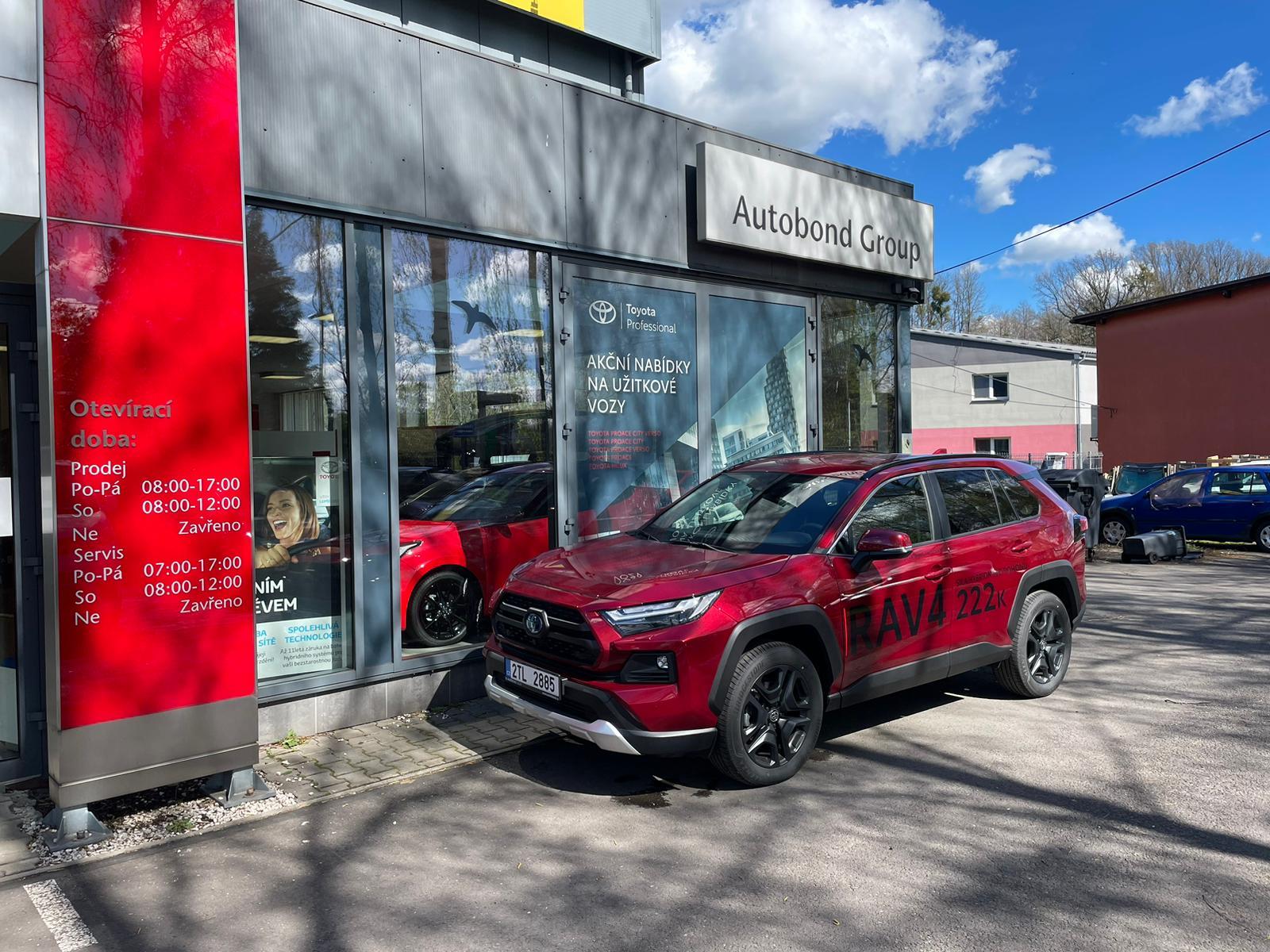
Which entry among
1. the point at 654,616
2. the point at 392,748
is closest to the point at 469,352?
the point at 392,748

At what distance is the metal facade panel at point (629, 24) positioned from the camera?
9.61m

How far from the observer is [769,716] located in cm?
482

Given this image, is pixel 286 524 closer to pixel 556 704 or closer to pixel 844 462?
pixel 556 704

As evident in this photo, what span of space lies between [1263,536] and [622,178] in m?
13.9

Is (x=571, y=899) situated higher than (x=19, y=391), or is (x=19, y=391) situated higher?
(x=19, y=391)

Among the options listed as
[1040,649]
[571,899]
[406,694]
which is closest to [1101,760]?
[1040,649]

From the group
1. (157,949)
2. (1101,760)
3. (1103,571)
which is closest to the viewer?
(157,949)

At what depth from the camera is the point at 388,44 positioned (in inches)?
248

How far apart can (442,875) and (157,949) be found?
1076 mm

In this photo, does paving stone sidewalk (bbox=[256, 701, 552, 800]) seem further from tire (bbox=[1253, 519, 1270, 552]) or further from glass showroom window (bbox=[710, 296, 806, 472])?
tire (bbox=[1253, 519, 1270, 552])

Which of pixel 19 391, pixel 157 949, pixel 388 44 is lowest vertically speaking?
pixel 157 949

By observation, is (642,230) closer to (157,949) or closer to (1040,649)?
(1040,649)

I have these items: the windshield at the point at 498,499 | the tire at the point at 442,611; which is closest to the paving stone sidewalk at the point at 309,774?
the tire at the point at 442,611

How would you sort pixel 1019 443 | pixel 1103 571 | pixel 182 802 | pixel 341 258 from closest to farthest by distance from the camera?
pixel 182 802 < pixel 341 258 < pixel 1103 571 < pixel 1019 443
